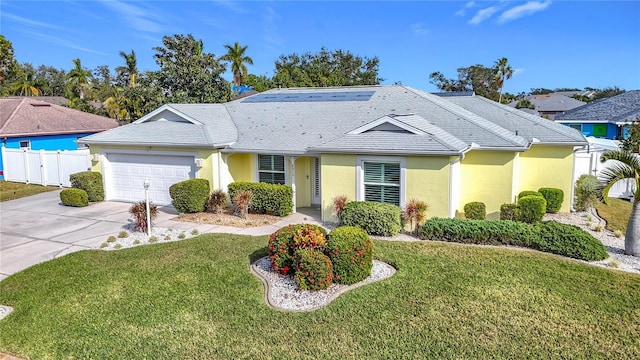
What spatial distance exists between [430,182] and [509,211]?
2.75 metres

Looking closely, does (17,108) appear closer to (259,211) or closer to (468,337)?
(259,211)

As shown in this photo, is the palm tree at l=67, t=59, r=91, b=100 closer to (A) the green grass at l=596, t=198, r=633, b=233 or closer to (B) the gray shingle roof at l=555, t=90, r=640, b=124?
(B) the gray shingle roof at l=555, t=90, r=640, b=124

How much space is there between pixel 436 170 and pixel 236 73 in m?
42.7

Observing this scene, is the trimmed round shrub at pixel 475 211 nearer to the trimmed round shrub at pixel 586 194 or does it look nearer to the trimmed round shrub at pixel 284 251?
the trimmed round shrub at pixel 586 194

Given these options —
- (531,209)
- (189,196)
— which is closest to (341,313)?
(531,209)

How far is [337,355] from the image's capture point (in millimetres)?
6227

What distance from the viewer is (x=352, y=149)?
44.5 ft

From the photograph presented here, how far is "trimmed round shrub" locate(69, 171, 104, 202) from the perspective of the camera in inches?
692

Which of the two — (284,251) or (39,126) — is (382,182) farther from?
(39,126)

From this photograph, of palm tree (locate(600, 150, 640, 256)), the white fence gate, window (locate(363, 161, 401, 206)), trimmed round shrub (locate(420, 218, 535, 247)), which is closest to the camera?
palm tree (locate(600, 150, 640, 256))

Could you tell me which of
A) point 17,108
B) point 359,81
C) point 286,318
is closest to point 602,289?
point 286,318

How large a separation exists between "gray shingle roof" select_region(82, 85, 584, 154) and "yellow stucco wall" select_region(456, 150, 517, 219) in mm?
464

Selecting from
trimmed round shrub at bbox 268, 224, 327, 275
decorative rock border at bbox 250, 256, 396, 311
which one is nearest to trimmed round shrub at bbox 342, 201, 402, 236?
decorative rock border at bbox 250, 256, 396, 311

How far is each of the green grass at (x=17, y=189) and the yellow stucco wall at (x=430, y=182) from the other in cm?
1759
